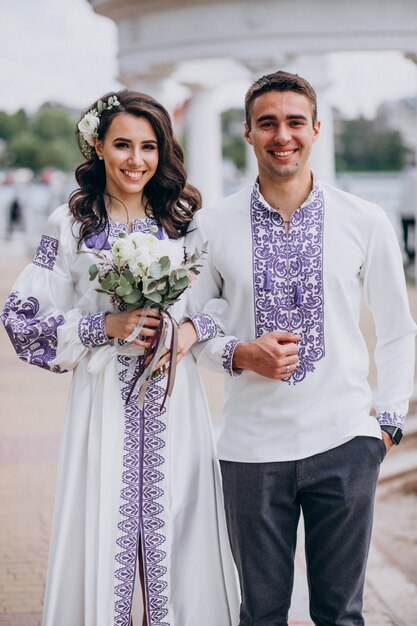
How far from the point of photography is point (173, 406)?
12.7 feet

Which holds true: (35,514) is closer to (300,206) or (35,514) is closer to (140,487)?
(140,487)

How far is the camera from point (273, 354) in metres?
3.51

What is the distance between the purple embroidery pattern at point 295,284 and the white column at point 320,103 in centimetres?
751

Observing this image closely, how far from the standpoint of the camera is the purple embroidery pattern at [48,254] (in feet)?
12.7

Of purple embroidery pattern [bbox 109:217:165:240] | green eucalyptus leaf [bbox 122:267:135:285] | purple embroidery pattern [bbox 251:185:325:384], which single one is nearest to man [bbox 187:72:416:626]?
purple embroidery pattern [bbox 251:185:325:384]

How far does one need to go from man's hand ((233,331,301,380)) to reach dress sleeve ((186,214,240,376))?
2.9 inches

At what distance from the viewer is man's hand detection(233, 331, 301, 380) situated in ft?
11.5

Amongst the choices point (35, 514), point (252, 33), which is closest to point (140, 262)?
point (35, 514)

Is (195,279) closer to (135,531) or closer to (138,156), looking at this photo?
(138,156)

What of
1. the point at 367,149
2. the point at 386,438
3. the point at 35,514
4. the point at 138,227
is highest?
the point at 367,149

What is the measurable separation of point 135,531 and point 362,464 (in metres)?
0.85

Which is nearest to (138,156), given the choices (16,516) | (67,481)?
(67,481)

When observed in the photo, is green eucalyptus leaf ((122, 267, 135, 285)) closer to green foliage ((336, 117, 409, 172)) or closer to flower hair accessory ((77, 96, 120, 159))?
flower hair accessory ((77, 96, 120, 159))

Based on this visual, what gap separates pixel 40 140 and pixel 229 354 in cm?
10934
